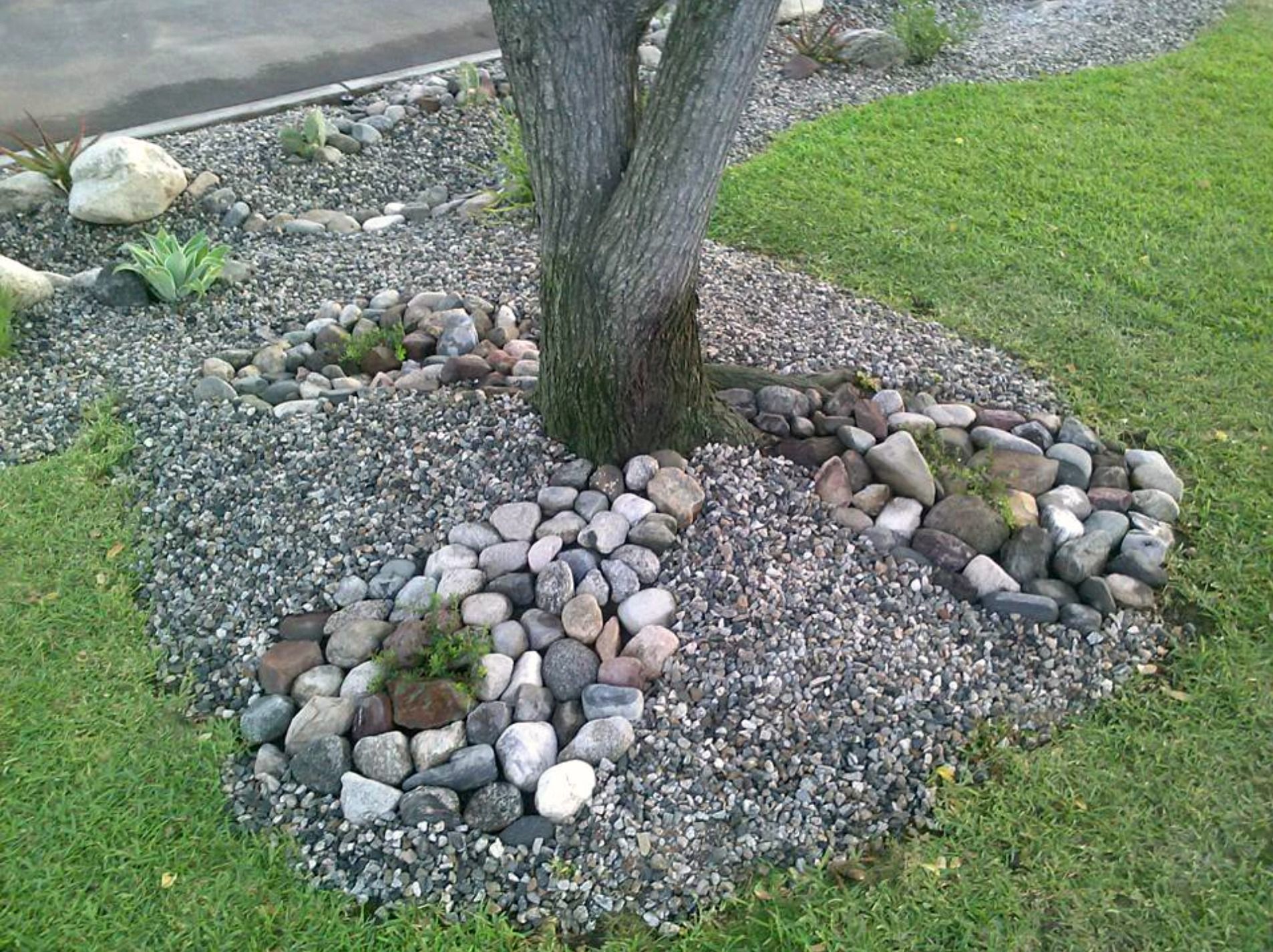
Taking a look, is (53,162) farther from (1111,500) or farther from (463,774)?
(1111,500)

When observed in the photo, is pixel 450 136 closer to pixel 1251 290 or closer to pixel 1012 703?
pixel 1251 290

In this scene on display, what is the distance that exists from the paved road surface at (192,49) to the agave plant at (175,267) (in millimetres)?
2583

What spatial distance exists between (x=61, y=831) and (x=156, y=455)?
4.60 ft

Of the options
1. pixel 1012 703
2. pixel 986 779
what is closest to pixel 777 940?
pixel 986 779

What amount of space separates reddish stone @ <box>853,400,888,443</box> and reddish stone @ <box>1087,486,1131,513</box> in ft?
2.24

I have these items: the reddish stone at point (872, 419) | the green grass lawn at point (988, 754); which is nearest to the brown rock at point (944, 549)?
the reddish stone at point (872, 419)

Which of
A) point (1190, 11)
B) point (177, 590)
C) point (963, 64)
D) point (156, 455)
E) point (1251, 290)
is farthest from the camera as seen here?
point (1190, 11)

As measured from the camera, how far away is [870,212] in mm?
5172

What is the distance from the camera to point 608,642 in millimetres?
2799

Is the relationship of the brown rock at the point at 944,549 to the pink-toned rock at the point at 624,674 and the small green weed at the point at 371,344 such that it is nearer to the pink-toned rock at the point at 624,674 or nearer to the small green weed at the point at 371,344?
the pink-toned rock at the point at 624,674

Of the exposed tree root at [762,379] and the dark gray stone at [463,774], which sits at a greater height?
the exposed tree root at [762,379]

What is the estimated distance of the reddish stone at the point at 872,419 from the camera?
348 centimetres

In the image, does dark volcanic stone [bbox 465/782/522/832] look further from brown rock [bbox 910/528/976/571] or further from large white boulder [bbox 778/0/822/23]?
large white boulder [bbox 778/0/822/23]

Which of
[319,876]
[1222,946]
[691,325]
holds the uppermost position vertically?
[691,325]
